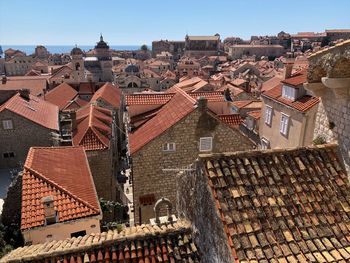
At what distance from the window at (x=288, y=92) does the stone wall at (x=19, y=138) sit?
1678 centimetres

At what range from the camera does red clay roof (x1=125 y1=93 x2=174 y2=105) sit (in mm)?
19594

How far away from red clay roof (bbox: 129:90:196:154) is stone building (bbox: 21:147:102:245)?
316 cm

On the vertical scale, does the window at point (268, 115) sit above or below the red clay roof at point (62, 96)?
above

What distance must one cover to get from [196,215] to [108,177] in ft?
48.3

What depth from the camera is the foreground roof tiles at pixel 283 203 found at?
468 cm

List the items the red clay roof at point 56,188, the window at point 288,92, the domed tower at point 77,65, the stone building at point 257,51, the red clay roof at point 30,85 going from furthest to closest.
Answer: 1. the stone building at point 257,51
2. the domed tower at point 77,65
3. the red clay roof at point 30,85
4. the window at point 288,92
5. the red clay roof at point 56,188

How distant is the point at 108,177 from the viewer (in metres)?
20.3

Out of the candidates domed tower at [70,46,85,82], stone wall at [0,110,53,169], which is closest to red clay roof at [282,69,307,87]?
stone wall at [0,110,53,169]

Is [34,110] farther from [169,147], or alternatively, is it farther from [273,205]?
[273,205]

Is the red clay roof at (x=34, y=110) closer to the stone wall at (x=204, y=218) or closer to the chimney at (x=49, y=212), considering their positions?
the chimney at (x=49, y=212)

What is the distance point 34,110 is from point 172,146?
1442cm

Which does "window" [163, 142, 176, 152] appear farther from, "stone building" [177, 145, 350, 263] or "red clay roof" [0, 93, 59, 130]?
"red clay roof" [0, 93, 59, 130]

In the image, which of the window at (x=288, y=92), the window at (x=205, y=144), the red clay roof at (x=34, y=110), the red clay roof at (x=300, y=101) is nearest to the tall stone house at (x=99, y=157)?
the red clay roof at (x=34, y=110)

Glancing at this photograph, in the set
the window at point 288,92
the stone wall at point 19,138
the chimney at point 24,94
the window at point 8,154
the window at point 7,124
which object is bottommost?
the window at point 8,154
